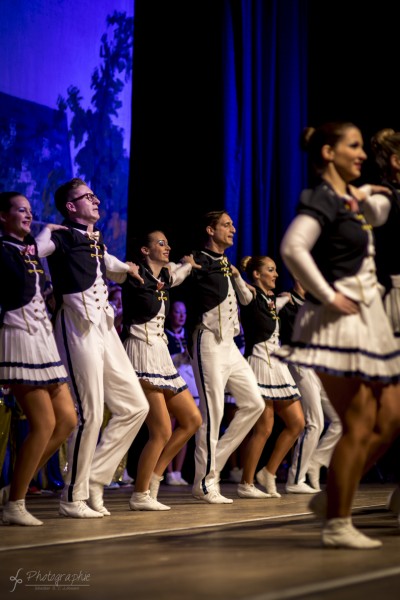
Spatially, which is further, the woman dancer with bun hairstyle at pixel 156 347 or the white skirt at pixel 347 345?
the woman dancer with bun hairstyle at pixel 156 347

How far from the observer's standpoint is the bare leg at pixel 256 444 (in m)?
6.39

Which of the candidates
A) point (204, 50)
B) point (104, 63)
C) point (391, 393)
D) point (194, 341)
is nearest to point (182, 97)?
point (204, 50)

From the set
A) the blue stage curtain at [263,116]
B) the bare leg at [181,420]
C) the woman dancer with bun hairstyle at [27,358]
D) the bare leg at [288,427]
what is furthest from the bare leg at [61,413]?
the blue stage curtain at [263,116]

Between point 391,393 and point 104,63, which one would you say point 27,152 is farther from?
point 391,393

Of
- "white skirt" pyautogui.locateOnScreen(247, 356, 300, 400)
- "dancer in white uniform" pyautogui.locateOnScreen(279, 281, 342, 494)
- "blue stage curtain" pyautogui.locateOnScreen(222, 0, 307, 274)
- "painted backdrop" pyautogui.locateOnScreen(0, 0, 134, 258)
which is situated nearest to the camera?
"white skirt" pyautogui.locateOnScreen(247, 356, 300, 400)

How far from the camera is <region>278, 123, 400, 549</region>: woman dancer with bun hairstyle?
123 inches

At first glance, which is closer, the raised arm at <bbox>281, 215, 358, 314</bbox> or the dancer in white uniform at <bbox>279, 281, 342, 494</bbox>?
the raised arm at <bbox>281, 215, 358, 314</bbox>

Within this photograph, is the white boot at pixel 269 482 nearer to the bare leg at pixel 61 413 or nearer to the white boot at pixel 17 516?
the bare leg at pixel 61 413

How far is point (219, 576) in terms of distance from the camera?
258 cm

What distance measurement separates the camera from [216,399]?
5887 mm

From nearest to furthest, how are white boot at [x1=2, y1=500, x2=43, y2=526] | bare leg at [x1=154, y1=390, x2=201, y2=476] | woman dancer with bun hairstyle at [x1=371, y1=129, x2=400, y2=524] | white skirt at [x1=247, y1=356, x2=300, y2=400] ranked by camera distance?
1. woman dancer with bun hairstyle at [x1=371, y1=129, x2=400, y2=524]
2. white boot at [x1=2, y1=500, x2=43, y2=526]
3. bare leg at [x1=154, y1=390, x2=201, y2=476]
4. white skirt at [x1=247, y1=356, x2=300, y2=400]

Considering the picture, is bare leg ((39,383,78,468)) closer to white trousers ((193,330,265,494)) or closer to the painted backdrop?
white trousers ((193,330,265,494))

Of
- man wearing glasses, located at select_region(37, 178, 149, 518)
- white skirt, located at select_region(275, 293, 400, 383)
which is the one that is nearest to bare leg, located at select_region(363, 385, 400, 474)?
white skirt, located at select_region(275, 293, 400, 383)

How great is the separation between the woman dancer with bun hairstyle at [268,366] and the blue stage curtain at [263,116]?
2.26 metres
